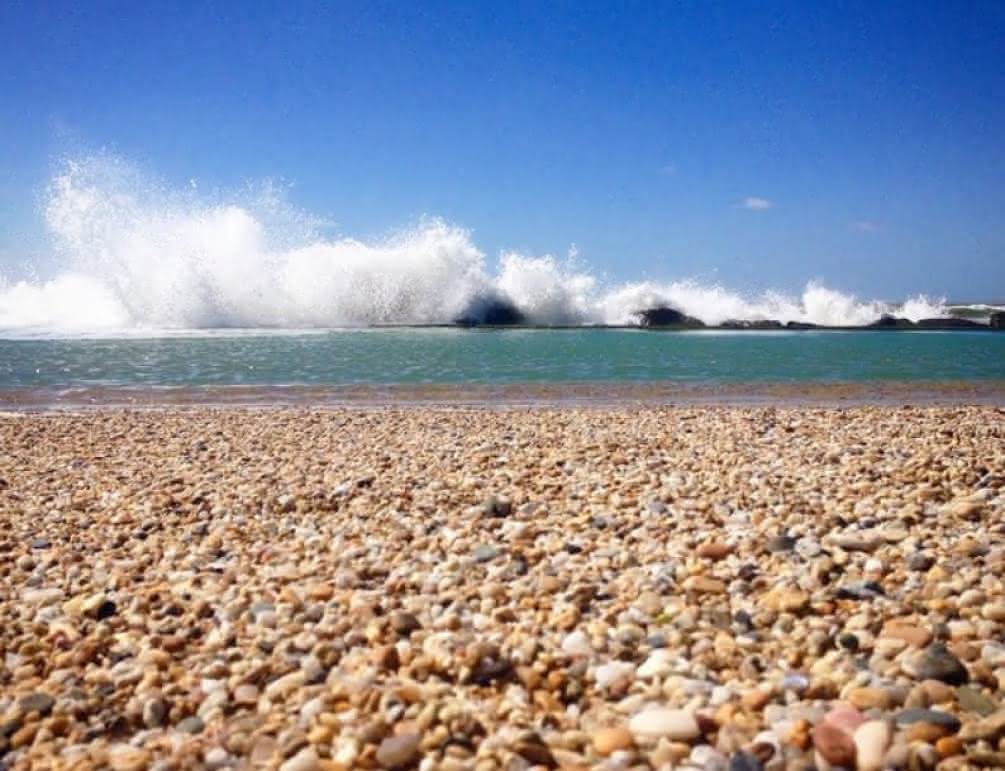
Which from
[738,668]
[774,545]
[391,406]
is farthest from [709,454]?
[391,406]

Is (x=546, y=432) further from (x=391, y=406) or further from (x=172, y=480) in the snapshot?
(x=391, y=406)

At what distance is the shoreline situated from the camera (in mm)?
15875

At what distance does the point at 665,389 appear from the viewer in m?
18.1

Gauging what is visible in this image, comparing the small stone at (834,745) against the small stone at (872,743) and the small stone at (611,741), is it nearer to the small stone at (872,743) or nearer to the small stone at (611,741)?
the small stone at (872,743)

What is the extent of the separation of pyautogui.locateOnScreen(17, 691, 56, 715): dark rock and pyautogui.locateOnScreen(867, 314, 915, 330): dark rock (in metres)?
59.5

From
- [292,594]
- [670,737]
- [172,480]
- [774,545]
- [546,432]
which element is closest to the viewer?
[670,737]

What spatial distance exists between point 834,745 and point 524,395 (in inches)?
573

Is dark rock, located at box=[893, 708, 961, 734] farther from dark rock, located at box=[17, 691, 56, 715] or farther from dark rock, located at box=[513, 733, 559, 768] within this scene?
dark rock, located at box=[17, 691, 56, 715]

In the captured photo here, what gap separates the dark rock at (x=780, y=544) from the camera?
15.3 feet

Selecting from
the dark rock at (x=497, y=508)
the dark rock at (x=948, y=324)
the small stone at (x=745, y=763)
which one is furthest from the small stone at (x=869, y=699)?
the dark rock at (x=948, y=324)

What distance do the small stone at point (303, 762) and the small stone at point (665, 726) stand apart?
1094mm

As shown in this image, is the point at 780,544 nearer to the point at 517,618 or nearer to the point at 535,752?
the point at 517,618

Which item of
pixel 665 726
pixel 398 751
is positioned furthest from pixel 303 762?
pixel 665 726

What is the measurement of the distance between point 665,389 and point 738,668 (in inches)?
592
